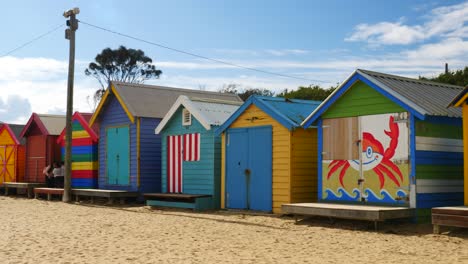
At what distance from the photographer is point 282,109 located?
15242mm

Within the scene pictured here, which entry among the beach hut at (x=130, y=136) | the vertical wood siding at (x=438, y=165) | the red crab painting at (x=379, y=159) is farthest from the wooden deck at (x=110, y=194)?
the vertical wood siding at (x=438, y=165)

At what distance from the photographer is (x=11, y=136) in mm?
27172

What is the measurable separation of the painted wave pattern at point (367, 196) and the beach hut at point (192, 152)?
160 inches

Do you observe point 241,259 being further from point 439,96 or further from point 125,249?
point 439,96

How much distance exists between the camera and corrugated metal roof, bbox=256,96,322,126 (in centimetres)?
1494

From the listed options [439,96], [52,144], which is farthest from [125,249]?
[52,144]

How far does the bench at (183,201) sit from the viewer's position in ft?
54.5

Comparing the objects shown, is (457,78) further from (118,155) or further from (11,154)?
(11,154)

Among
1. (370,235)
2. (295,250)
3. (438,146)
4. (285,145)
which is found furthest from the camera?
(285,145)

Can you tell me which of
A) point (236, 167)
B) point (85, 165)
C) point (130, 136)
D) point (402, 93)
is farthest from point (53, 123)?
point (402, 93)

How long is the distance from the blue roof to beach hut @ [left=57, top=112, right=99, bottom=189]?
24.0 ft

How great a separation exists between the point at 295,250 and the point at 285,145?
5363mm

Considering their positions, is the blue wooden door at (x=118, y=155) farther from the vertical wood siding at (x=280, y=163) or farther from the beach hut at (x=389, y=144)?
the beach hut at (x=389, y=144)

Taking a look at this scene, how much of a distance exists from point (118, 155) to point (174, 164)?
3119 millimetres
